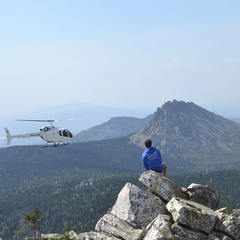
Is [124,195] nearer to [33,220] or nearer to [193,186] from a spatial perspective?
[193,186]

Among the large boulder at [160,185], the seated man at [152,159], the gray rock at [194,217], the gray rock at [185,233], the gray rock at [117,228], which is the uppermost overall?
the seated man at [152,159]

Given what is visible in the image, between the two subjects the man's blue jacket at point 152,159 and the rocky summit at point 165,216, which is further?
the man's blue jacket at point 152,159

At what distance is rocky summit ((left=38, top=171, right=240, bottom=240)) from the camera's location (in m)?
30.7

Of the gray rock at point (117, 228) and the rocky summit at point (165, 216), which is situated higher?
the rocky summit at point (165, 216)

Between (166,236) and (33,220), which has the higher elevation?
(166,236)

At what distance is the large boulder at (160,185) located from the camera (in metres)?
35.5

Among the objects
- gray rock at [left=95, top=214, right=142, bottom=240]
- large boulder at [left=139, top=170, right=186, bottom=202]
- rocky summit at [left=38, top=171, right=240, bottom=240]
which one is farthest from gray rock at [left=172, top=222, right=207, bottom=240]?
large boulder at [left=139, top=170, right=186, bottom=202]

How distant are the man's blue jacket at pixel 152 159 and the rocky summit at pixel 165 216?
112 cm

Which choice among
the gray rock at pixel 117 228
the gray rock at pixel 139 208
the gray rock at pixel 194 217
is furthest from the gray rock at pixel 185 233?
the gray rock at pixel 139 208

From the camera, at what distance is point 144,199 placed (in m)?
34.4

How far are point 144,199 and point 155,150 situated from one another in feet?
15.7

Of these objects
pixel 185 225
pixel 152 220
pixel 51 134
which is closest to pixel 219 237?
pixel 185 225

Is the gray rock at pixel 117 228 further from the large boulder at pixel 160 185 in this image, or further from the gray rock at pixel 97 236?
the large boulder at pixel 160 185

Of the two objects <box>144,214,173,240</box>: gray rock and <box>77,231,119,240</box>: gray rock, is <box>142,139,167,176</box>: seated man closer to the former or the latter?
<box>144,214,173,240</box>: gray rock
